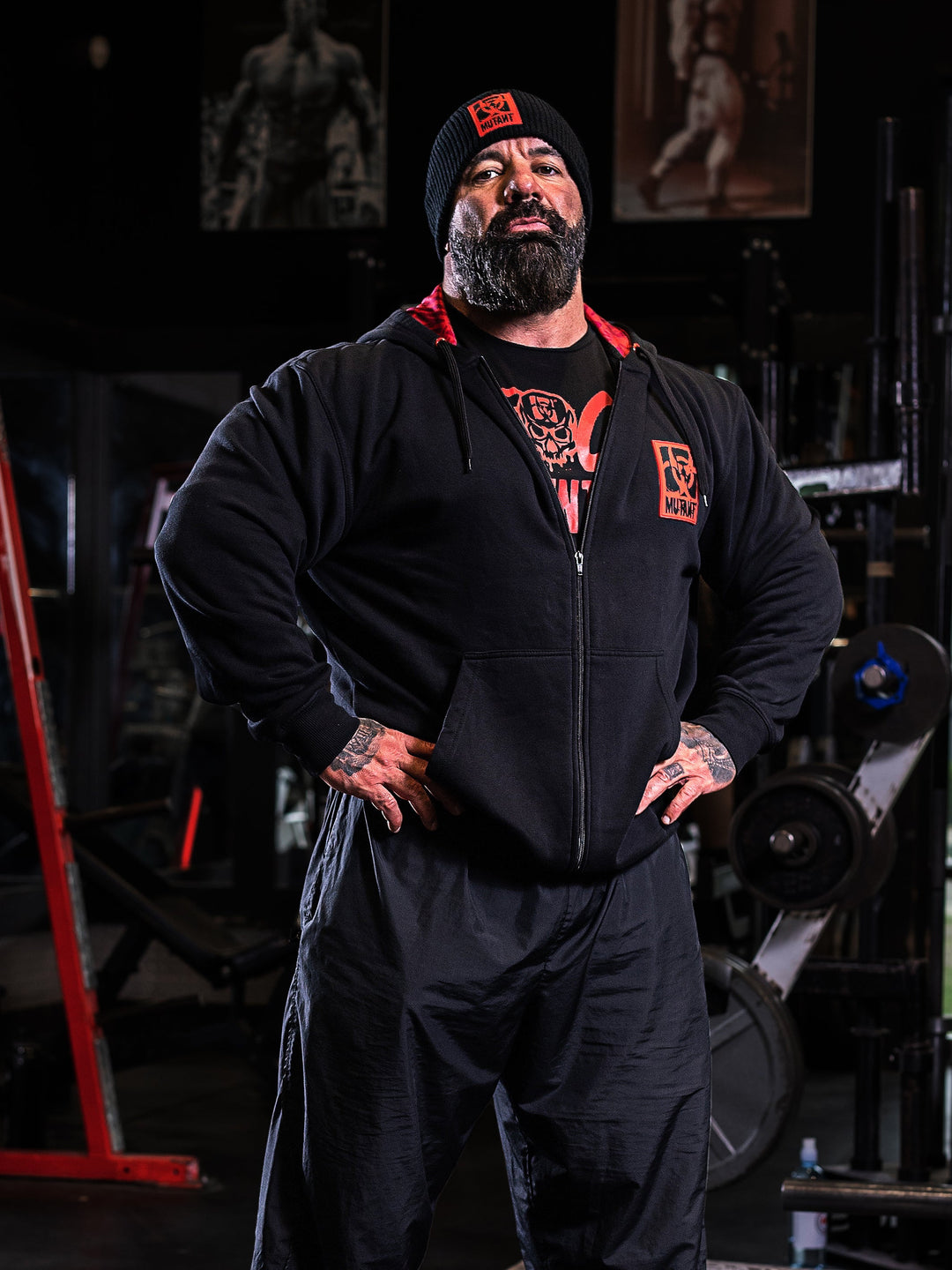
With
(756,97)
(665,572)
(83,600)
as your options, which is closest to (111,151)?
(83,600)

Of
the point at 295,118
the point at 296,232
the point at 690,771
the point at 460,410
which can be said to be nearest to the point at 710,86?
the point at 295,118

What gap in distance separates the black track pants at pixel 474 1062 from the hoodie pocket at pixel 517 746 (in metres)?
0.08

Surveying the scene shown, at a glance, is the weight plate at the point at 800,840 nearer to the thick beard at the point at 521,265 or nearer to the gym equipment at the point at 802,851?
the gym equipment at the point at 802,851

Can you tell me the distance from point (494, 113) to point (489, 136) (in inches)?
1.3

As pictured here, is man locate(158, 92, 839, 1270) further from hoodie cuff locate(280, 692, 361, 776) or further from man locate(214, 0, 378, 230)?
man locate(214, 0, 378, 230)

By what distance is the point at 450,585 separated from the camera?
1.63 metres

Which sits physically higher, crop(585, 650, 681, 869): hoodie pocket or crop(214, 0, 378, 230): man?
crop(214, 0, 378, 230): man

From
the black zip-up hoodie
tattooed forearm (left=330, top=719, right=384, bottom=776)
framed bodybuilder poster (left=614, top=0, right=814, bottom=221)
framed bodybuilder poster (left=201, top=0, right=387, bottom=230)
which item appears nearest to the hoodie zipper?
the black zip-up hoodie

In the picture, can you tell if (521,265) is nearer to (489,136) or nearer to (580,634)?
(489,136)

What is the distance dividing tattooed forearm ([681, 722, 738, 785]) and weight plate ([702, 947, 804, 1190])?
1397 millimetres

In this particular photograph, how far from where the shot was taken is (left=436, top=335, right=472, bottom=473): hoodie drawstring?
163 centimetres

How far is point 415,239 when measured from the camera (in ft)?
17.3

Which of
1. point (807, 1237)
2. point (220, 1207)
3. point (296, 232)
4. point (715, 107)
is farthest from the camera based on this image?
point (296, 232)

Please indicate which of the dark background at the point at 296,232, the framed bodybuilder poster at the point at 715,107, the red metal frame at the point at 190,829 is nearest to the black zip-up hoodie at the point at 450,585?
the dark background at the point at 296,232
